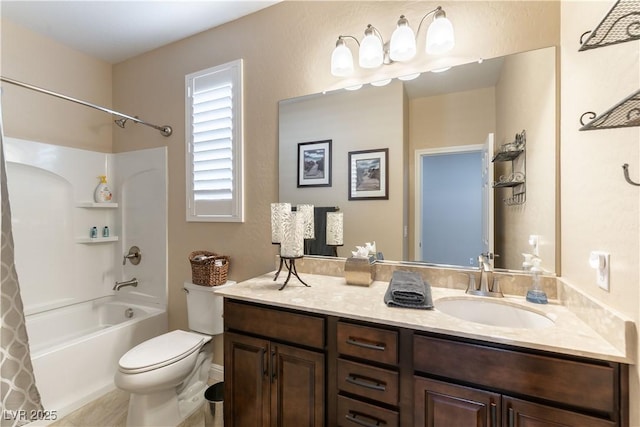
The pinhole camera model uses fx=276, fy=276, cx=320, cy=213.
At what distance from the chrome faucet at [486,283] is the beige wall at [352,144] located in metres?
0.39

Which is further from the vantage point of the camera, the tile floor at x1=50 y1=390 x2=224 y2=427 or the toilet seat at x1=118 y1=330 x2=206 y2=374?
the tile floor at x1=50 y1=390 x2=224 y2=427

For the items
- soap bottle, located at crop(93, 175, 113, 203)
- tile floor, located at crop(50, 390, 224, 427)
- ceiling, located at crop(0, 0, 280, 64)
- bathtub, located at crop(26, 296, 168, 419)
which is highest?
ceiling, located at crop(0, 0, 280, 64)

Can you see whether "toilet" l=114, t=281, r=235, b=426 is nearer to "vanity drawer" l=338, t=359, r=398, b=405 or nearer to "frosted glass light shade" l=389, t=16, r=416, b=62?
"vanity drawer" l=338, t=359, r=398, b=405

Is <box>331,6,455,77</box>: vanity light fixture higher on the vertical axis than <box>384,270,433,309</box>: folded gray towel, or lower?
higher

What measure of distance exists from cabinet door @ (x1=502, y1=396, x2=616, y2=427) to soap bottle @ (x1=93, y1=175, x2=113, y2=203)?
10.6 feet

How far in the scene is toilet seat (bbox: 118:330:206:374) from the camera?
153cm

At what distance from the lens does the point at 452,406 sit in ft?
3.18

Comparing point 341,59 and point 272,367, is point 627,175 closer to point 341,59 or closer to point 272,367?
point 341,59

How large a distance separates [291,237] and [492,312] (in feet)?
3.44

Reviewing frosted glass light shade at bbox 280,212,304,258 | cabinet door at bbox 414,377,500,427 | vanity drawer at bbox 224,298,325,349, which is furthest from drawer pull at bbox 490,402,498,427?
frosted glass light shade at bbox 280,212,304,258

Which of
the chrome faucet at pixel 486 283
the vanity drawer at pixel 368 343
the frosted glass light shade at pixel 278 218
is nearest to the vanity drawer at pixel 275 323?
the vanity drawer at pixel 368 343

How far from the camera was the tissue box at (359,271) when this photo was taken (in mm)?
1539

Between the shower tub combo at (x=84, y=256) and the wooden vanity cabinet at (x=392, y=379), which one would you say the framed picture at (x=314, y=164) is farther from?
the shower tub combo at (x=84, y=256)

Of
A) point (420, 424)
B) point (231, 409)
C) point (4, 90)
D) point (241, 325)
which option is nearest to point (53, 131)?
point (4, 90)
